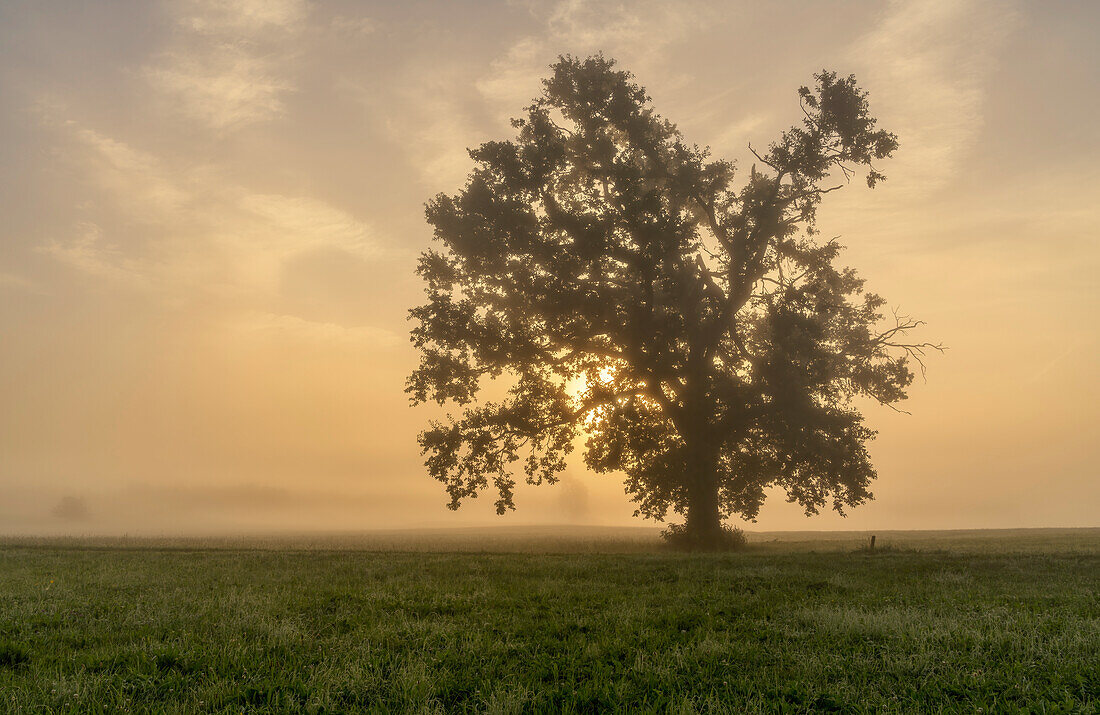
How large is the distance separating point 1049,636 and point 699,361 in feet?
82.1

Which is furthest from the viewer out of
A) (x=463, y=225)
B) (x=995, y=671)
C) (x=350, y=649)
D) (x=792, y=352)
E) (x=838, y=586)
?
(x=463, y=225)

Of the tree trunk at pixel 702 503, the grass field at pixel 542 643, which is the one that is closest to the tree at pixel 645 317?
the tree trunk at pixel 702 503

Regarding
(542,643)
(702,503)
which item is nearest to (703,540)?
(702,503)

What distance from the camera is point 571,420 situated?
117ft

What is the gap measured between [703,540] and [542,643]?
25.0m

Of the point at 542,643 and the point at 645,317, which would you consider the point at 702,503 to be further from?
the point at 542,643

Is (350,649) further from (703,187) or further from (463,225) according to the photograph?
(703,187)

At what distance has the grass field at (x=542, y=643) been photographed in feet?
24.8

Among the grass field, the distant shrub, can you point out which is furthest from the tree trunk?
the grass field

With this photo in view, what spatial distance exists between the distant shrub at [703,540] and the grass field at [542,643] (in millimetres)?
15017

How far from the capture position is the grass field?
7551 millimetres

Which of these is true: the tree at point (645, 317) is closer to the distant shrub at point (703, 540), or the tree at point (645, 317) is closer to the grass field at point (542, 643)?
the distant shrub at point (703, 540)

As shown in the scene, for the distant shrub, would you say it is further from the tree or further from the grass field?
the grass field

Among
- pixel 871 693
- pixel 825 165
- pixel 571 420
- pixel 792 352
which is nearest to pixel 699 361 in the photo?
pixel 792 352
